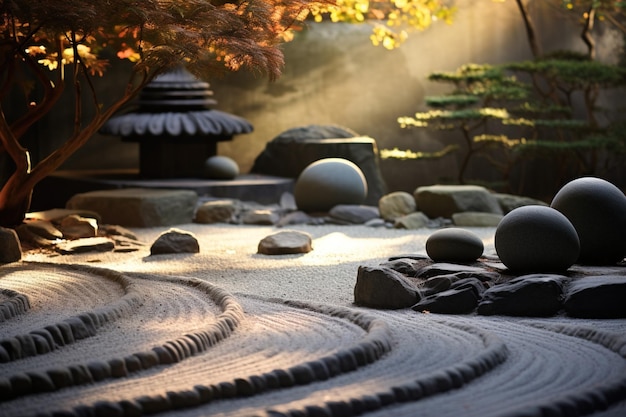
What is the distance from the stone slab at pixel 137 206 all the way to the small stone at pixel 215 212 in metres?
0.15

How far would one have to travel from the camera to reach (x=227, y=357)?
388cm

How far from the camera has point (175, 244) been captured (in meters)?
7.38

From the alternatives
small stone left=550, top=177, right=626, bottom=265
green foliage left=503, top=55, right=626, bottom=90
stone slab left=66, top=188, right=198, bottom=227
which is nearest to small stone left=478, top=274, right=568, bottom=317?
small stone left=550, top=177, right=626, bottom=265

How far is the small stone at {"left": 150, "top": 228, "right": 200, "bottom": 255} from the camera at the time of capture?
7344 mm

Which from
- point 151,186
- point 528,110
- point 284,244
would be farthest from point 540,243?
point 528,110

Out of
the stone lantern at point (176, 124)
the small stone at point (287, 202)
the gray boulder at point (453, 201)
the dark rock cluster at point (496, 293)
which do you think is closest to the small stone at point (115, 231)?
the small stone at point (287, 202)

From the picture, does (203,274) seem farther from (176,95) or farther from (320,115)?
(320,115)

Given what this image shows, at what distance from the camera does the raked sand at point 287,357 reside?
3.34 m

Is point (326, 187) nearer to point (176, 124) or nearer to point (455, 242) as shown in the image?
point (176, 124)

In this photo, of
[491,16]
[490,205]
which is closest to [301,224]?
[490,205]

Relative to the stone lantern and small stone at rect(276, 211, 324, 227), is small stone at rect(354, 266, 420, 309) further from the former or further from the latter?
the stone lantern

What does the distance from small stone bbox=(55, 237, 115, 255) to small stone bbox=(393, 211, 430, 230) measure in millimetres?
2918

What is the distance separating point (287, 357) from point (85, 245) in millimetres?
4017

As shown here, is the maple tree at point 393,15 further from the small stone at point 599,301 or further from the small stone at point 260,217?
the small stone at point 599,301
